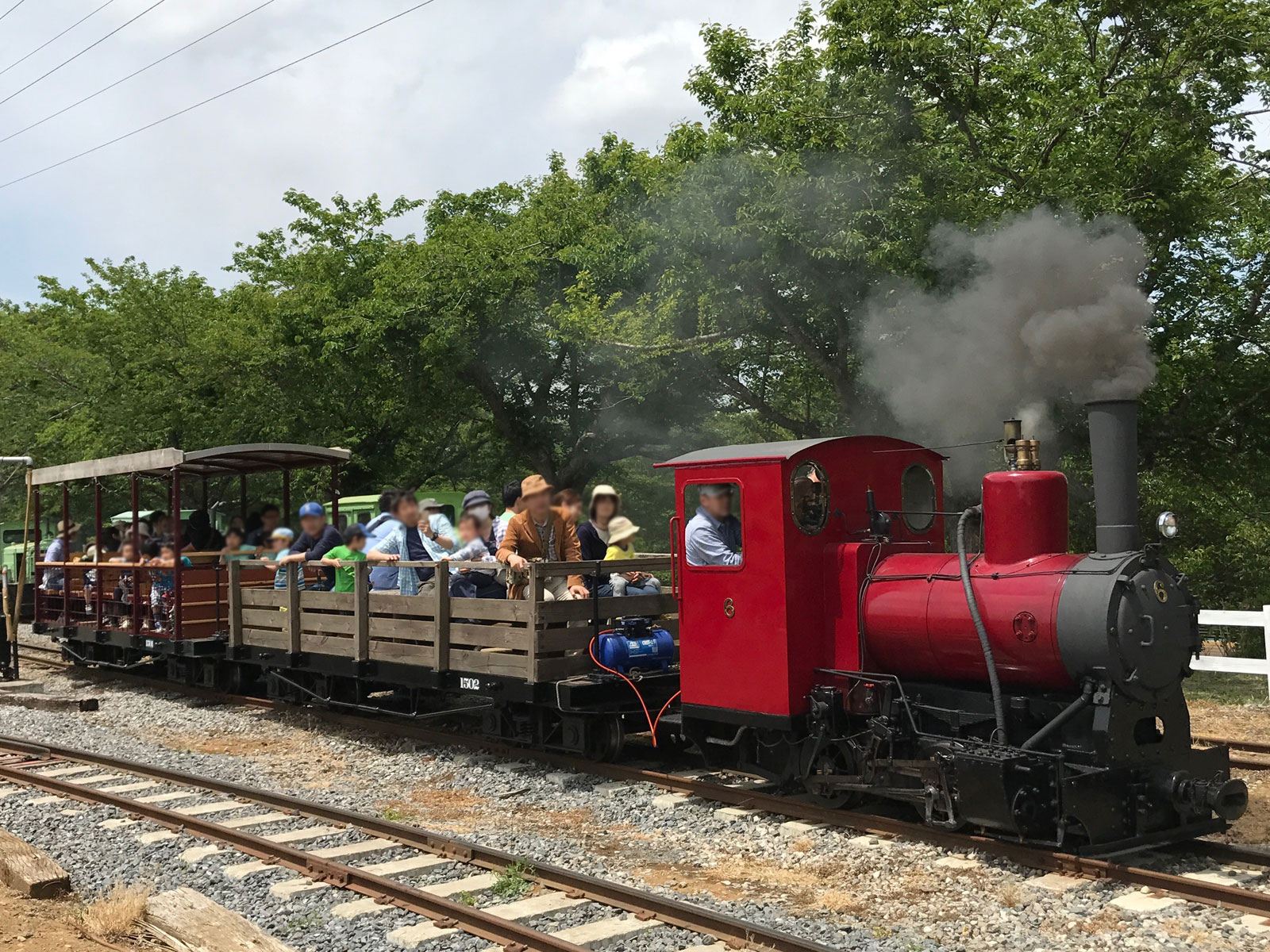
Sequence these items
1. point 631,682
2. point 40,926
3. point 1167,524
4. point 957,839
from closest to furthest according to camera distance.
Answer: point 40,926, point 1167,524, point 957,839, point 631,682

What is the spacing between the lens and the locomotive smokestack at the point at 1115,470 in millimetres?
5773

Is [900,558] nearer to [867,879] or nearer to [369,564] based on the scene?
[867,879]

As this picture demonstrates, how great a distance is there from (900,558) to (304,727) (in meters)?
6.33

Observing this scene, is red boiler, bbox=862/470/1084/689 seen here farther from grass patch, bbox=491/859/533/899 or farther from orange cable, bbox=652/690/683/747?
grass patch, bbox=491/859/533/899

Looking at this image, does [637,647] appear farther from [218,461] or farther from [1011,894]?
[218,461]

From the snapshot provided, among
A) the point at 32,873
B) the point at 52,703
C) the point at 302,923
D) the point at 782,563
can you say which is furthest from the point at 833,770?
the point at 52,703

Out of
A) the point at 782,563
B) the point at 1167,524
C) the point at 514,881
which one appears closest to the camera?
the point at 514,881

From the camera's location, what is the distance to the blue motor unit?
8.40m

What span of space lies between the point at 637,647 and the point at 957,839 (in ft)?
9.44

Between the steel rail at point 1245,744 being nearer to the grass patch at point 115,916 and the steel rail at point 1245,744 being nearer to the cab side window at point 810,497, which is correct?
the cab side window at point 810,497

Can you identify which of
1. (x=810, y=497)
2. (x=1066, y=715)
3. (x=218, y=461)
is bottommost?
(x=1066, y=715)

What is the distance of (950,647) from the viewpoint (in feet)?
21.0

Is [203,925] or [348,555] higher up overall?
[348,555]

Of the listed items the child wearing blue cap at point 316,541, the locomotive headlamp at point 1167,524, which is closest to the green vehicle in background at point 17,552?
the child wearing blue cap at point 316,541
